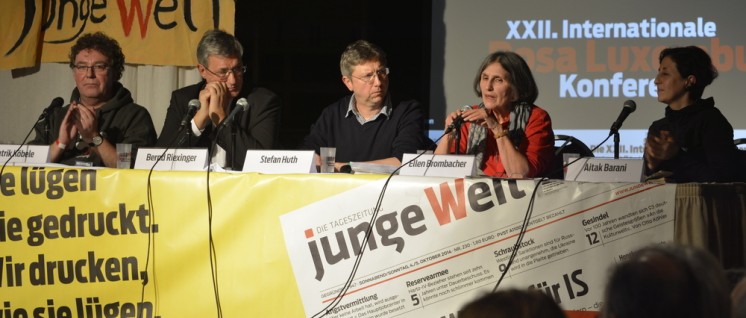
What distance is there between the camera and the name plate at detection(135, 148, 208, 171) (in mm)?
3203

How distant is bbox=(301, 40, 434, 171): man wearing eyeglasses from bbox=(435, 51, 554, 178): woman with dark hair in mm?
307

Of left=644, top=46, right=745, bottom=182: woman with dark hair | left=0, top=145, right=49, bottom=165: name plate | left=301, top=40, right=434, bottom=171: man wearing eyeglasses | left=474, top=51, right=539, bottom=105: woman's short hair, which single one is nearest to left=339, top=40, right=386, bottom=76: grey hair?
left=301, top=40, right=434, bottom=171: man wearing eyeglasses

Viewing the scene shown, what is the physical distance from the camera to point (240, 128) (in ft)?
13.5

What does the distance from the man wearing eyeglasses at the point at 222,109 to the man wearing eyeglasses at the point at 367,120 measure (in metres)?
0.27

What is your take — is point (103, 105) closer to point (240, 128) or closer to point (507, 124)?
point (240, 128)

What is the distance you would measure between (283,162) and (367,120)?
44.9 inches

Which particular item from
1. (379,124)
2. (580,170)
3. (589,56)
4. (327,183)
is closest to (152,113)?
(379,124)

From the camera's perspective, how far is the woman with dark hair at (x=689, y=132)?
11.8 feet

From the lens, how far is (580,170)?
3.01 meters

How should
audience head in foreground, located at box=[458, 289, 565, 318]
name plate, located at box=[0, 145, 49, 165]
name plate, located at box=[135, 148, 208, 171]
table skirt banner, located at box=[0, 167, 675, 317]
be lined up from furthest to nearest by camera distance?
name plate, located at box=[0, 145, 49, 165], name plate, located at box=[135, 148, 208, 171], table skirt banner, located at box=[0, 167, 675, 317], audience head in foreground, located at box=[458, 289, 565, 318]

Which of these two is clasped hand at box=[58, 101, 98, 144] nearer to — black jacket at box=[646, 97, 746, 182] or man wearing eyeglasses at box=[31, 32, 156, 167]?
man wearing eyeglasses at box=[31, 32, 156, 167]

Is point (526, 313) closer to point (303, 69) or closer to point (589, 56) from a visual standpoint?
point (589, 56)

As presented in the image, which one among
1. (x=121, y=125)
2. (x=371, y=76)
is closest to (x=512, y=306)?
→ (x=371, y=76)

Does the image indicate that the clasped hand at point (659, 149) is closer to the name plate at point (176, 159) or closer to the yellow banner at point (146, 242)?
the yellow banner at point (146, 242)
